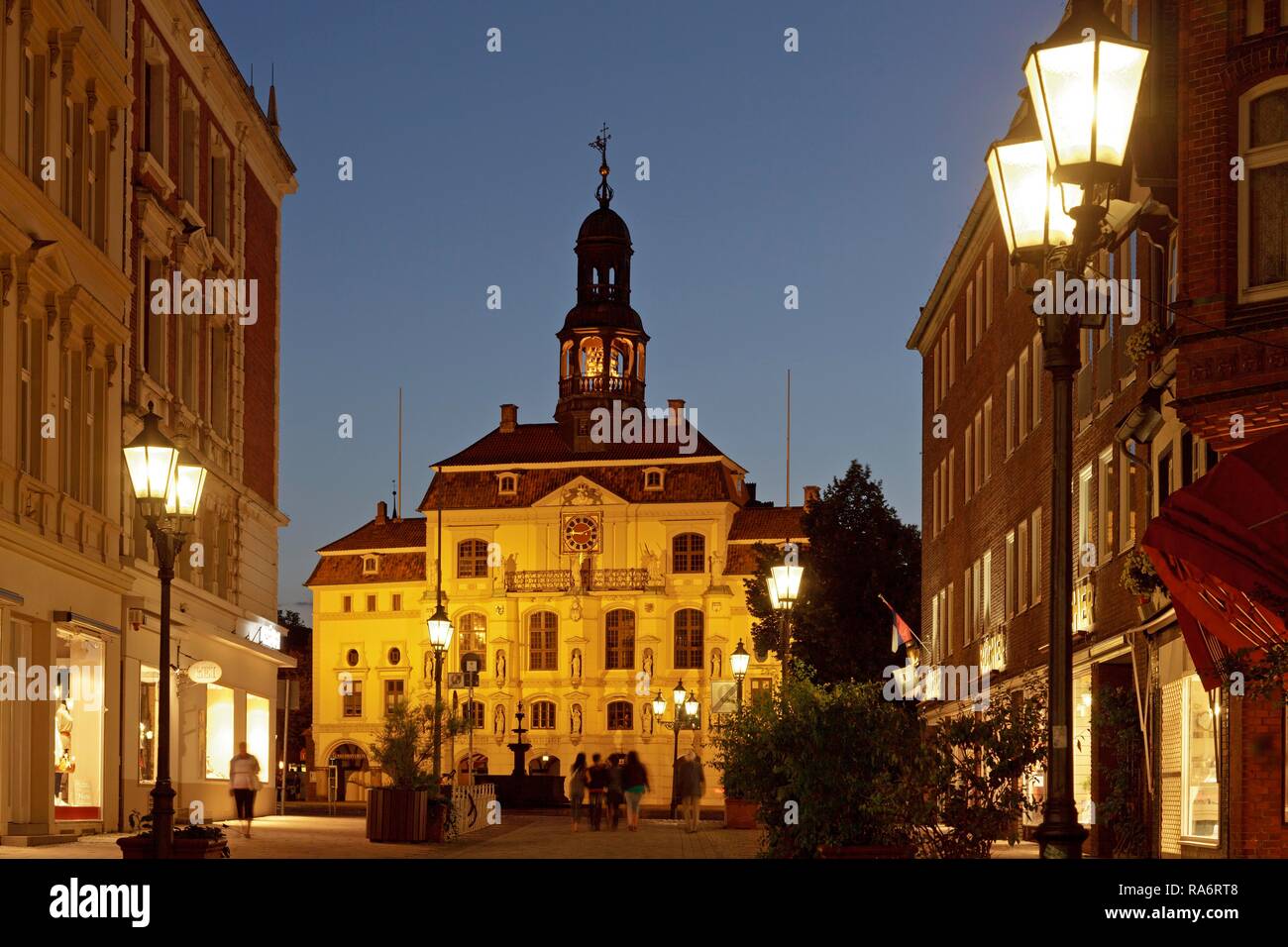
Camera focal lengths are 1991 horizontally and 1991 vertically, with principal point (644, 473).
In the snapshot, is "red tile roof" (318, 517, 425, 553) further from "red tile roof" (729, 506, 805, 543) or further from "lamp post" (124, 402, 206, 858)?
"lamp post" (124, 402, 206, 858)

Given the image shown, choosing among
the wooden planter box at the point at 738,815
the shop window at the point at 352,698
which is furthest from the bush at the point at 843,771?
the shop window at the point at 352,698

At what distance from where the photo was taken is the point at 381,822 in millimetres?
31781

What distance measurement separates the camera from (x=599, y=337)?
353ft

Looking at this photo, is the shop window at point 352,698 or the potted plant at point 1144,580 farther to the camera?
the shop window at point 352,698

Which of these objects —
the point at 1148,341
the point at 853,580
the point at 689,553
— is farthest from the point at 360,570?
the point at 1148,341

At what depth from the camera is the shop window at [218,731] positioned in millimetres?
41062

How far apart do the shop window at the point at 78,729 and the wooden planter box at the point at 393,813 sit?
14.2 feet

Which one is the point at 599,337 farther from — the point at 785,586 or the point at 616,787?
the point at 785,586

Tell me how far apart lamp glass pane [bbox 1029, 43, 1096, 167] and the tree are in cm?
5759

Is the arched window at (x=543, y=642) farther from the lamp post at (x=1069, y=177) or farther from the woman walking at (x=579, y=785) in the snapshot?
the lamp post at (x=1069, y=177)

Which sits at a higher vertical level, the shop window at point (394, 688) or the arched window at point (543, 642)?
the arched window at point (543, 642)

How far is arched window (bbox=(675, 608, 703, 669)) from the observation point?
9938 centimetres

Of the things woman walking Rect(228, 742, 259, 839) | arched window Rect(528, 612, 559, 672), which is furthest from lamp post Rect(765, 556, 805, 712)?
arched window Rect(528, 612, 559, 672)
